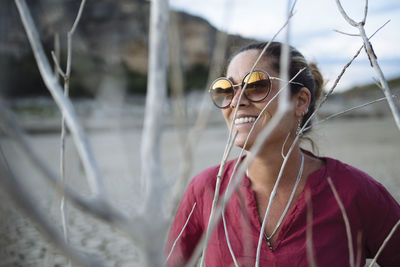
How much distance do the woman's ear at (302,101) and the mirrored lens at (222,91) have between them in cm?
34

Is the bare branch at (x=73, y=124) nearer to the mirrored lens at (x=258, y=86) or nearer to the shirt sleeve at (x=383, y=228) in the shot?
the mirrored lens at (x=258, y=86)

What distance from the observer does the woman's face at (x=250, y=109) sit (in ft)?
4.58

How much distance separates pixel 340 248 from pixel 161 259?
1.14 meters

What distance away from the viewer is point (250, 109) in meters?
1.42

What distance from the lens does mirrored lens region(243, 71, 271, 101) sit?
1.41 meters

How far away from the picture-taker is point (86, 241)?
12.5 feet

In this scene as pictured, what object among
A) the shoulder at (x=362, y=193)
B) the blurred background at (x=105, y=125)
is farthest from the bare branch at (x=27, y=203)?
the shoulder at (x=362, y=193)

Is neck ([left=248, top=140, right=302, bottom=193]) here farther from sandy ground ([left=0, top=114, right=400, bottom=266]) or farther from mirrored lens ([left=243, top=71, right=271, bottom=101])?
sandy ground ([left=0, top=114, right=400, bottom=266])

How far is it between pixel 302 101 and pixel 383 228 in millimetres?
664

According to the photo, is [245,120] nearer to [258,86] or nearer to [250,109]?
[250,109]

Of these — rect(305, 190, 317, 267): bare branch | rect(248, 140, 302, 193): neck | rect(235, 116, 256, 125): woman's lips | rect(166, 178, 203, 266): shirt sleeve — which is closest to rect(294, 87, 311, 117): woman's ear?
rect(248, 140, 302, 193): neck

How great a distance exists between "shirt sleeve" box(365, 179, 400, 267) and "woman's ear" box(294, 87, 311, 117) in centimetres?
48

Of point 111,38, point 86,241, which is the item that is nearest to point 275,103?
point 111,38

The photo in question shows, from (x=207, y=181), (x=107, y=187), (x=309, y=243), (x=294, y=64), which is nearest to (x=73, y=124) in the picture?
(x=309, y=243)
